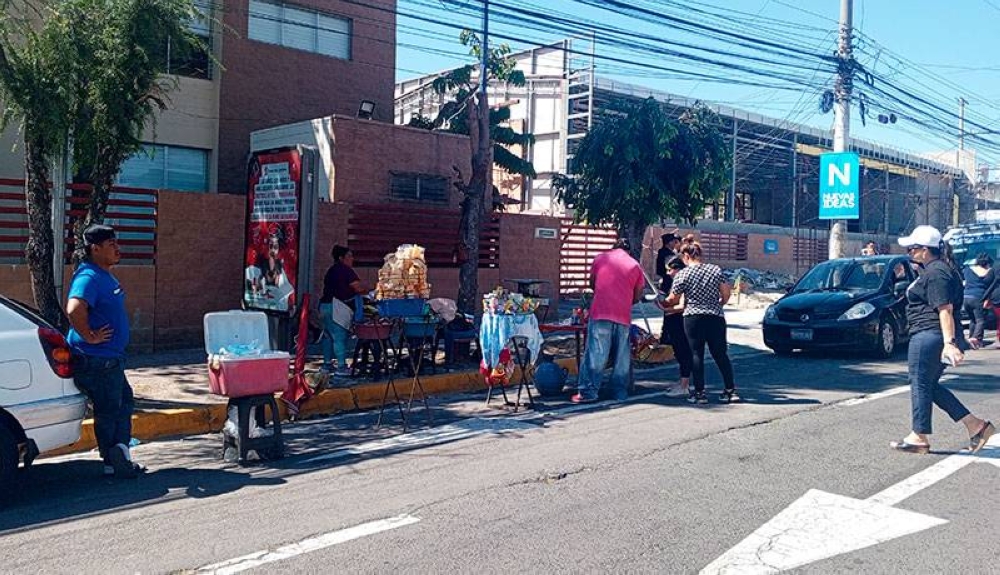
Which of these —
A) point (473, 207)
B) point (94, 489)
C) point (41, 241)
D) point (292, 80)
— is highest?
point (292, 80)

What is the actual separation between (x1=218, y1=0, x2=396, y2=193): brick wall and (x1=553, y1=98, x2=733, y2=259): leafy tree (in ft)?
17.6

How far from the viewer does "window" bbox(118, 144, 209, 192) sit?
16562mm

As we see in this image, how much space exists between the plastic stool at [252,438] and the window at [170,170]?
416 inches

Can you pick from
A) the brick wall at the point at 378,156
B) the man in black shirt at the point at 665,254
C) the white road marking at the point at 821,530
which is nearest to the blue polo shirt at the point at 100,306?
the white road marking at the point at 821,530

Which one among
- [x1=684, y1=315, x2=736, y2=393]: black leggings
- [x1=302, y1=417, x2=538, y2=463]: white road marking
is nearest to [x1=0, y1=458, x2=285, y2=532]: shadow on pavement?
[x1=302, y1=417, x2=538, y2=463]: white road marking

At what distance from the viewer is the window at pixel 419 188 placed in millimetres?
15945

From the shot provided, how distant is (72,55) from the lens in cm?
869

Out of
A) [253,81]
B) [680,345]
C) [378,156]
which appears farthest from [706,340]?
[253,81]

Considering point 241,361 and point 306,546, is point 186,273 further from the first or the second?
point 306,546

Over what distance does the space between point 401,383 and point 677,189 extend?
6427 millimetres

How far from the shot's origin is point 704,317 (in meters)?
9.70

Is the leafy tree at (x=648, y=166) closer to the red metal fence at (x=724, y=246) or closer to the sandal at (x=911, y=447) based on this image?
the sandal at (x=911, y=447)

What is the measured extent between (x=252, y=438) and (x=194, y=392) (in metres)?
3.02

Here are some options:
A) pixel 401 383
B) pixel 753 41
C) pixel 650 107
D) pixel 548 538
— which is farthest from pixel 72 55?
pixel 753 41
